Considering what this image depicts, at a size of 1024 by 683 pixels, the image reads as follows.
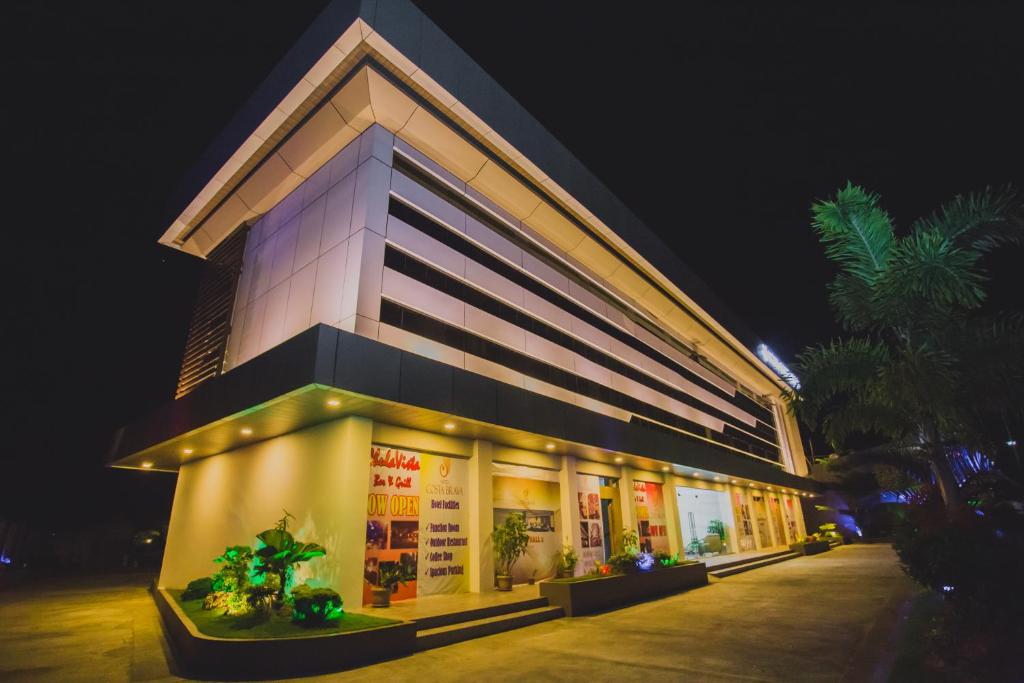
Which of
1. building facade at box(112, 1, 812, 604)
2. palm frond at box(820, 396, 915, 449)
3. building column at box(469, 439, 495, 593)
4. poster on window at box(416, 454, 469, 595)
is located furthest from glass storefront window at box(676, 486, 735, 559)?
palm frond at box(820, 396, 915, 449)

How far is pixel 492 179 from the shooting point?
16859 millimetres

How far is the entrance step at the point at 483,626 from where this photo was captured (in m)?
8.41

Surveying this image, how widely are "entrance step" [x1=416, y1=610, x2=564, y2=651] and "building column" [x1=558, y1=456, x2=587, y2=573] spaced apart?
4.64 m

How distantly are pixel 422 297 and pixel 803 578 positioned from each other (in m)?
16.8

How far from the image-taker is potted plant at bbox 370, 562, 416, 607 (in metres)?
10.1

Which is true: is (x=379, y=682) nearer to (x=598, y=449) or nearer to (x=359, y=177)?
(x=598, y=449)

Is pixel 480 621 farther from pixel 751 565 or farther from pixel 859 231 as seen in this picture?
pixel 751 565

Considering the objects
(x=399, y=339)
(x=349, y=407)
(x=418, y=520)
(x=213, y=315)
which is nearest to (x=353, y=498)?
(x=349, y=407)

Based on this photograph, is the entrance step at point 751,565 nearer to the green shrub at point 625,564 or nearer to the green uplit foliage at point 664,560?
the green uplit foliage at point 664,560

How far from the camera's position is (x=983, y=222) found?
257 inches

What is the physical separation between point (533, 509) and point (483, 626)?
6430 mm

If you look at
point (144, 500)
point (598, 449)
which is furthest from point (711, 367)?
point (144, 500)

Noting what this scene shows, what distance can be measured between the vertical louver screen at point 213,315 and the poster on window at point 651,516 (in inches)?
670

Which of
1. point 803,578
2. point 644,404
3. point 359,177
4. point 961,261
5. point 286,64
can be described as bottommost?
point 803,578
